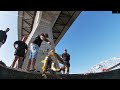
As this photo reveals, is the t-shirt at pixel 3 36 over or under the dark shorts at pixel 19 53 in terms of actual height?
over

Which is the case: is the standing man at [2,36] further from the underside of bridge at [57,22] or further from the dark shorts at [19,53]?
the underside of bridge at [57,22]

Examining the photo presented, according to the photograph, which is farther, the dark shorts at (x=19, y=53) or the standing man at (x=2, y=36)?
the standing man at (x=2, y=36)

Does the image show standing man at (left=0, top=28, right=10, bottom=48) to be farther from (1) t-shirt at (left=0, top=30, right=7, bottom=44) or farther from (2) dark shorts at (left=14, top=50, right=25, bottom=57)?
(2) dark shorts at (left=14, top=50, right=25, bottom=57)

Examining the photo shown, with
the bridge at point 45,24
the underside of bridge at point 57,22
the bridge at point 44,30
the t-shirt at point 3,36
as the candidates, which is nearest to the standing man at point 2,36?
the t-shirt at point 3,36

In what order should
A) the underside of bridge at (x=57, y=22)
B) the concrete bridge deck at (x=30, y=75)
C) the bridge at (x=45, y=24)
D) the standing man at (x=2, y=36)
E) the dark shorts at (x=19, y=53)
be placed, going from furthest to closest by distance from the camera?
1. the underside of bridge at (x=57, y=22)
2. the bridge at (x=45, y=24)
3. the standing man at (x=2, y=36)
4. the dark shorts at (x=19, y=53)
5. the concrete bridge deck at (x=30, y=75)

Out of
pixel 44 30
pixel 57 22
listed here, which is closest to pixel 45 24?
pixel 44 30

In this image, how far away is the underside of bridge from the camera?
21.3 meters

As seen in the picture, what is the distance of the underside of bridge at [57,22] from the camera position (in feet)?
69.8
